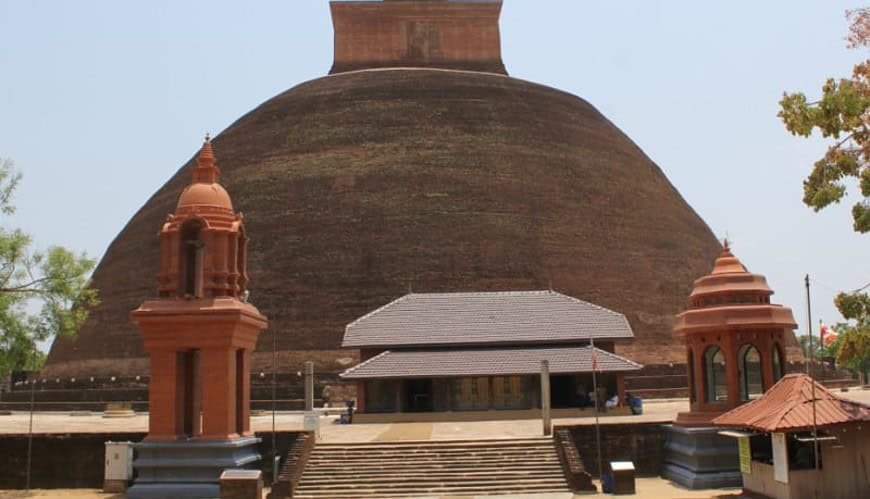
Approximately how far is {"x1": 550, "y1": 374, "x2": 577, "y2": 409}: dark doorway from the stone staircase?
8987 mm

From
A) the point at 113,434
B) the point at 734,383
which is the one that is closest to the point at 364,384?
the point at 113,434

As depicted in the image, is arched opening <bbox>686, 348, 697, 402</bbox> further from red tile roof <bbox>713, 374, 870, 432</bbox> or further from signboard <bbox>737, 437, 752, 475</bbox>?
red tile roof <bbox>713, 374, 870, 432</bbox>

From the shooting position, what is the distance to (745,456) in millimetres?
17297

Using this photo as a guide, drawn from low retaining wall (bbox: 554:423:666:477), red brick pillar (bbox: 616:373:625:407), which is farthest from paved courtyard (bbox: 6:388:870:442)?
red brick pillar (bbox: 616:373:625:407)

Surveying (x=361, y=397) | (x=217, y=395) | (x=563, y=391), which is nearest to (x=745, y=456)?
(x=217, y=395)

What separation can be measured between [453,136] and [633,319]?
11.4 m

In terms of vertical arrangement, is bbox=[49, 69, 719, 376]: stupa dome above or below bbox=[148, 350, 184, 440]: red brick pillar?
above

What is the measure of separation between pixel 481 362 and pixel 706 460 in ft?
34.2

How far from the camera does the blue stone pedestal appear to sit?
17734 millimetres

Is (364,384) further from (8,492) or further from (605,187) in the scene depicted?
(605,187)

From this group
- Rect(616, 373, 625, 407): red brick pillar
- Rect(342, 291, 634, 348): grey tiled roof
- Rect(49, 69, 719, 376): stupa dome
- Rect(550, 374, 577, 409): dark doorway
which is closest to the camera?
Rect(616, 373, 625, 407): red brick pillar

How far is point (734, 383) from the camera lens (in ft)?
67.0

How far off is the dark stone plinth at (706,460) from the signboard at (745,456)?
1.23 m

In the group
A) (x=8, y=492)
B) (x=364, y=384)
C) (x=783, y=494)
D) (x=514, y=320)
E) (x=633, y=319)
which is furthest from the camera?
(x=633, y=319)
